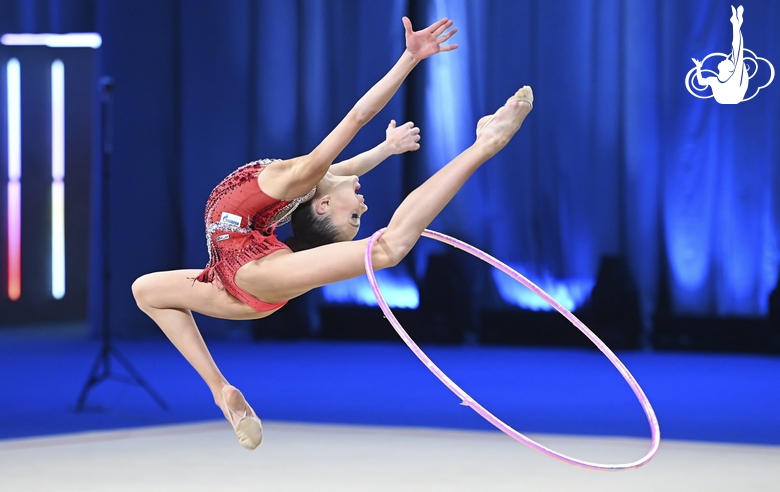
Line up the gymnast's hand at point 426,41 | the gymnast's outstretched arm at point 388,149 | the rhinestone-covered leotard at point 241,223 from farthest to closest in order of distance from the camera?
the gymnast's outstretched arm at point 388,149
the rhinestone-covered leotard at point 241,223
the gymnast's hand at point 426,41

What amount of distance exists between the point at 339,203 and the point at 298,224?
16 cm

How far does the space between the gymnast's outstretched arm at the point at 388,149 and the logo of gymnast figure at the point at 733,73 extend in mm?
4552

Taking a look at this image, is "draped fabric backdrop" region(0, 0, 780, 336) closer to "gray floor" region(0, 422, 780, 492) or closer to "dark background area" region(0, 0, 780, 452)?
"dark background area" region(0, 0, 780, 452)

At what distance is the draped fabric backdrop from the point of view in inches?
304

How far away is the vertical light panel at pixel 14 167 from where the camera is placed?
9.57 m

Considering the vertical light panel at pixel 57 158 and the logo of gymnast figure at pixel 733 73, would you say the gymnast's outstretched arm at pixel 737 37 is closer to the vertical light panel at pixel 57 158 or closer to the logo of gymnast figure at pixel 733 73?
the logo of gymnast figure at pixel 733 73

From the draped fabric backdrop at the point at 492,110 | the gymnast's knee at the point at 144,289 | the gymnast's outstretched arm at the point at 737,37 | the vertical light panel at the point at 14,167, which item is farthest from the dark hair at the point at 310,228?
the vertical light panel at the point at 14,167

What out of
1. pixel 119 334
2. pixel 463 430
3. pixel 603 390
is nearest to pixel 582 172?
pixel 603 390

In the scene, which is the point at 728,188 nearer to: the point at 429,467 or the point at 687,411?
the point at 687,411

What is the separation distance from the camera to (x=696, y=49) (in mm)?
7684

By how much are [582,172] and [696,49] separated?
119 cm

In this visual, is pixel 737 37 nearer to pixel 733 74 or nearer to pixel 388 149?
pixel 733 74

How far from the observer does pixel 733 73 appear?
7.66 m

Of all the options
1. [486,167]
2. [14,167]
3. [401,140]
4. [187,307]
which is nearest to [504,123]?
[401,140]
